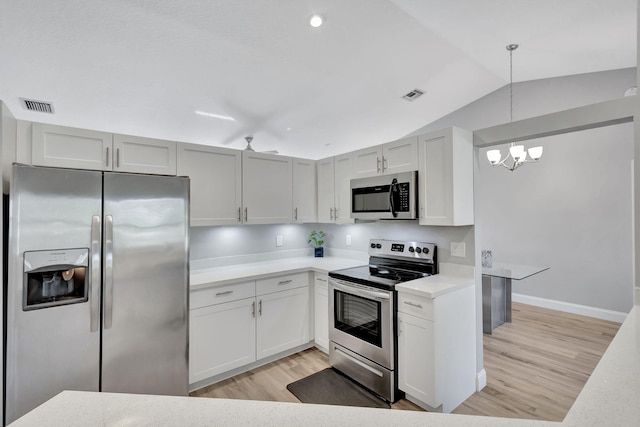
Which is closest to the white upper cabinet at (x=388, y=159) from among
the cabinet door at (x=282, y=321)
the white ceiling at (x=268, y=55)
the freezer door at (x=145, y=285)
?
the white ceiling at (x=268, y=55)

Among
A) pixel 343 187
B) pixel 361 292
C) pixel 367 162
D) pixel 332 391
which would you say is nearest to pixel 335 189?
pixel 343 187

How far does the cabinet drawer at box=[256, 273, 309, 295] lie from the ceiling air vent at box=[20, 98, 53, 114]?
243 cm

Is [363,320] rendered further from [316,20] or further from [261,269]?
[316,20]

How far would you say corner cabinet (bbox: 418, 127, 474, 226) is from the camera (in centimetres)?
237

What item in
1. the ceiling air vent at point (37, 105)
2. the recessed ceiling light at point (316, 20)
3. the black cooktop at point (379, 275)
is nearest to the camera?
the recessed ceiling light at point (316, 20)

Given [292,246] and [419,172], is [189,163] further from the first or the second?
[419,172]

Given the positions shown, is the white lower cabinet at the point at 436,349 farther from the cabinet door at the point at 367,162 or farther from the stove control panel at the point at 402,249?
the cabinet door at the point at 367,162

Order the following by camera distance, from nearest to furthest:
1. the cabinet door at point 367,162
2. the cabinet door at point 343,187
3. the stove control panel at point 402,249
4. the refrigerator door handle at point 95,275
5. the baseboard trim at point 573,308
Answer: the refrigerator door handle at point 95,275 < the stove control panel at point 402,249 < the cabinet door at point 367,162 < the cabinet door at point 343,187 < the baseboard trim at point 573,308

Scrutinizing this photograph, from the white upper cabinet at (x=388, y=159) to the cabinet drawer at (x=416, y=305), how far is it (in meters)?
1.11

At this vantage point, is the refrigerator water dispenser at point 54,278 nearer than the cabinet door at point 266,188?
Yes

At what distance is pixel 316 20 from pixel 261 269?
227 centimetres

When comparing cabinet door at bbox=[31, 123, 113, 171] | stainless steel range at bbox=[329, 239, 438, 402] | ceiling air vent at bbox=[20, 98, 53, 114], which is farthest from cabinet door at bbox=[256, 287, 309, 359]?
ceiling air vent at bbox=[20, 98, 53, 114]

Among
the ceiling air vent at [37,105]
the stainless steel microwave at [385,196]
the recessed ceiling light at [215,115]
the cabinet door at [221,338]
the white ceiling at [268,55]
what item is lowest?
the cabinet door at [221,338]

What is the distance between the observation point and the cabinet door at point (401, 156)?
2641mm
